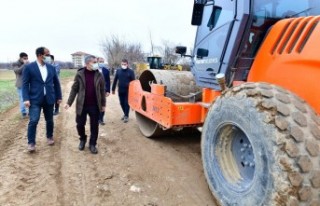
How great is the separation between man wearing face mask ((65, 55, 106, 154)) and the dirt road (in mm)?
476

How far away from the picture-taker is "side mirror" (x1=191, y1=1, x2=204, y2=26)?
461 centimetres

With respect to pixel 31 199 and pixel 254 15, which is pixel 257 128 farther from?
pixel 31 199

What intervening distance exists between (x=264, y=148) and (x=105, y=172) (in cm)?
260

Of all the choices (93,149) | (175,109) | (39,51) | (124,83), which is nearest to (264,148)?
(175,109)

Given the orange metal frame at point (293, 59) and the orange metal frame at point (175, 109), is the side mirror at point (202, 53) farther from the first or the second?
the orange metal frame at point (293, 59)

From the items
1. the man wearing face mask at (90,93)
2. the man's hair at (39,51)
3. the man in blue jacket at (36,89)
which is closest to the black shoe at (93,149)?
the man wearing face mask at (90,93)

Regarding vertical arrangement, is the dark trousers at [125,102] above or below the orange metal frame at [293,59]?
below

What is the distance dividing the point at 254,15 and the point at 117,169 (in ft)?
8.96

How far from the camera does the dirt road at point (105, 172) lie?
3736 mm

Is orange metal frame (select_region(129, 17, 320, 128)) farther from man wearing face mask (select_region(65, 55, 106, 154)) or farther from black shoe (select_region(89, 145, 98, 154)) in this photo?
black shoe (select_region(89, 145, 98, 154))

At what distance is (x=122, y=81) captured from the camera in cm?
830

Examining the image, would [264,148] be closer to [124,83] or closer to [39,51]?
[39,51]

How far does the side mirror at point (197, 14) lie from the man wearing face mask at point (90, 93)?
1.79 metres

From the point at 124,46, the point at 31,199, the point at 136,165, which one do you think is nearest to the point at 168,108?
the point at 136,165
